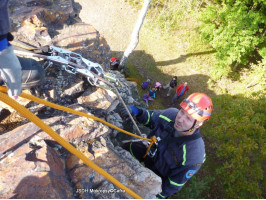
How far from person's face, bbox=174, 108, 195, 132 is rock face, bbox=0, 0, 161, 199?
3.95 ft

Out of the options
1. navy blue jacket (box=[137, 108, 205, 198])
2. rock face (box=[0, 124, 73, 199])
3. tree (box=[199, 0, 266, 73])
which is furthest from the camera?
tree (box=[199, 0, 266, 73])

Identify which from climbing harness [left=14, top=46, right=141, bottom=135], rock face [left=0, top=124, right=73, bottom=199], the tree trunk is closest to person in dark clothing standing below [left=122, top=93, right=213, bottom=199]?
climbing harness [left=14, top=46, right=141, bottom=135]

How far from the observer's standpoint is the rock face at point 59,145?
228 centimetres

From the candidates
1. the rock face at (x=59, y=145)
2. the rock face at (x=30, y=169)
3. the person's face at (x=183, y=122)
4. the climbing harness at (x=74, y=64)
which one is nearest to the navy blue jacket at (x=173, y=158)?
the person's face at (x=183, y=122)

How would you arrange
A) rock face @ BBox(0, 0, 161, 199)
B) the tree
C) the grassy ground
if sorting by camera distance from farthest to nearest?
the grassy ground
the tree
rock face @ BBox(0, 0, 161, 199)

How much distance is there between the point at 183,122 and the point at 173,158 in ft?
2.82

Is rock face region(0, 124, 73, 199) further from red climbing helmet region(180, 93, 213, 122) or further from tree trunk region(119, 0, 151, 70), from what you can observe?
tree trunk region(119, 0, 151, 70)

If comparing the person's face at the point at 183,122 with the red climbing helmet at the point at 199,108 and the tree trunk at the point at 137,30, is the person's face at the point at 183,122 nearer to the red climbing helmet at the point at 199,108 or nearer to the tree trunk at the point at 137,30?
the red climbing helmet at the point at 199,108

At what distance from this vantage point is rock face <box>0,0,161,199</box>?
7.49 feet

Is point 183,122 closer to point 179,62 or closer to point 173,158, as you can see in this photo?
point 173,158

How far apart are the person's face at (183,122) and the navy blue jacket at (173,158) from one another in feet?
0.85

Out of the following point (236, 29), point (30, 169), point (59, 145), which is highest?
point (236, 29)

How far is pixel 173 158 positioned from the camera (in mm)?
3787

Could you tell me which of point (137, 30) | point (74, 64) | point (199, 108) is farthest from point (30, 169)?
point (137, 30)
